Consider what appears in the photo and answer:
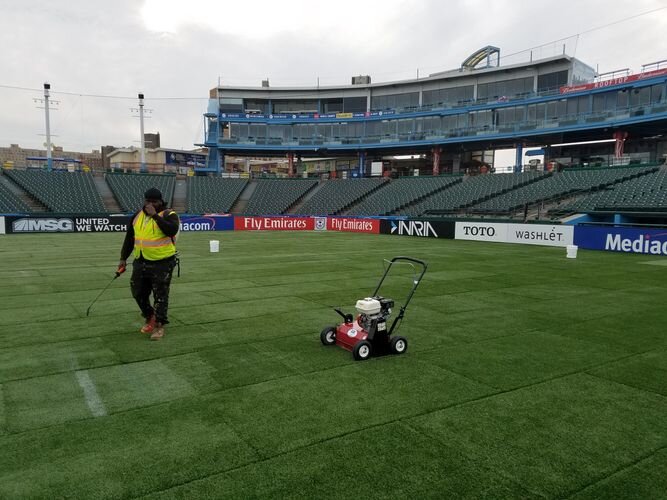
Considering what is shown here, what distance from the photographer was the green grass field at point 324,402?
152 inches

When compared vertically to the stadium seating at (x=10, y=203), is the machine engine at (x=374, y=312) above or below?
below

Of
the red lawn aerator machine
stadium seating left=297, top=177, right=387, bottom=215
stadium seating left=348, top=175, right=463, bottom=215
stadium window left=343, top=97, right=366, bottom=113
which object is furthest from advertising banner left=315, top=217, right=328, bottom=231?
the red lawn aerator machine

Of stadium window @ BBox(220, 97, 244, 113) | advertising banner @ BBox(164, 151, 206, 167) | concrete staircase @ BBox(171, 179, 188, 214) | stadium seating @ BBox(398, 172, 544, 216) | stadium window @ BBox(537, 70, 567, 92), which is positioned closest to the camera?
stadium seating @ BBox(398, 172, 544, 216)

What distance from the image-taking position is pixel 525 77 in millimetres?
55031

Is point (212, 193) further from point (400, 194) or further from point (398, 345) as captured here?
point (398, 345)

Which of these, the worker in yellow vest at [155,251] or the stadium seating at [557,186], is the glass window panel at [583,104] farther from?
the worker in yellow vest at [155,251]

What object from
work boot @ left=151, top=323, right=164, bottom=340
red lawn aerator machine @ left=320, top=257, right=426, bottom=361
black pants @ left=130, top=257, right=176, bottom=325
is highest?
black pants @ left=130, top=257, right=176, bottom=325

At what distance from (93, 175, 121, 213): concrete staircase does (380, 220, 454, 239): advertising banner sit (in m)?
26.1

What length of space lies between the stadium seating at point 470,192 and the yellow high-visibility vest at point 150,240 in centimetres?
3748

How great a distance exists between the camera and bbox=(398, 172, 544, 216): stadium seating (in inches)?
1716

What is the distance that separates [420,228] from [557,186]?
13.4m

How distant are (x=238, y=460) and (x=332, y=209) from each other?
160 ft

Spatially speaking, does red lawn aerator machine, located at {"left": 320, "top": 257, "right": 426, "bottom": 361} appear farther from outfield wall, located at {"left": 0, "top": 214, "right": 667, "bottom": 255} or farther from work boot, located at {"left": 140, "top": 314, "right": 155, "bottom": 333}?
outfield wall, located at {"left": 0, "top": 214, "right": 667, "bottom": 255}

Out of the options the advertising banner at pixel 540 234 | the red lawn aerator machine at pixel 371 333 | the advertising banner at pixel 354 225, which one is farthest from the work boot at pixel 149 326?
the advertising banner at pixel 354 225
